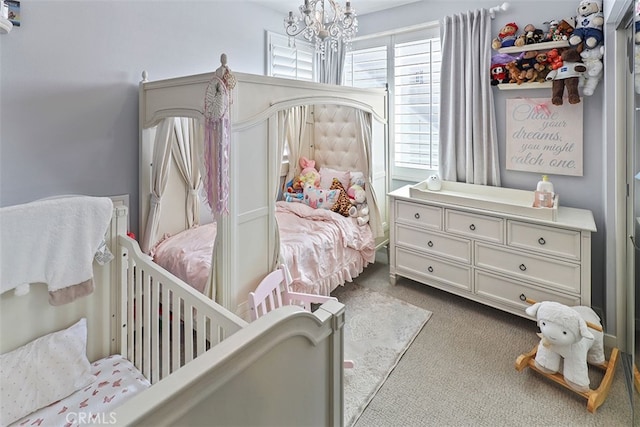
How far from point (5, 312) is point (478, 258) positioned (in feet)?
9.35

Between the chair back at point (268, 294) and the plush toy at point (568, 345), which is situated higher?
the chair back at point (268, 294)

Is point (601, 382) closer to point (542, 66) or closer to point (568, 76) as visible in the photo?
point (568, 76)

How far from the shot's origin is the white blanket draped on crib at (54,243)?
1.32m

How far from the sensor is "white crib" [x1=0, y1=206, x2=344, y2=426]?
2.39 feet

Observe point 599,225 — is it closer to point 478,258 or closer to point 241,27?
point 478,258

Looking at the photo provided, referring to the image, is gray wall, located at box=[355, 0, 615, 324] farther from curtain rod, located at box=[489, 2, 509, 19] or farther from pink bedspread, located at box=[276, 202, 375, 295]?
pink bedspread, located at box=[276, 202, 375, 295]

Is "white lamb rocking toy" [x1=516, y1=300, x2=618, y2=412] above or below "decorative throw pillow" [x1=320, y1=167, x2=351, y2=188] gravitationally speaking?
below

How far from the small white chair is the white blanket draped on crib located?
0.84m

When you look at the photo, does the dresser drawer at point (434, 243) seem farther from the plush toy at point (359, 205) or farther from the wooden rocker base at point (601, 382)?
the wooden rocker base at point (601, 382)

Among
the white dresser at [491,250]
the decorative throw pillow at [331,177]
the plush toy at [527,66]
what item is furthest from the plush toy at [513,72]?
the decorative throw pillow at [331,177]

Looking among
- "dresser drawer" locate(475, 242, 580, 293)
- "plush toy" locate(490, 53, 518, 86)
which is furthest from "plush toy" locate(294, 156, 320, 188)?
"plush toy" locate(490, 53, 518, 86)

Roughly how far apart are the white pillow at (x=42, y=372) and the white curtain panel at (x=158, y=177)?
120 centimetres

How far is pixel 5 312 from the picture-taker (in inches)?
54.4

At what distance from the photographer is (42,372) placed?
136 centimetres
